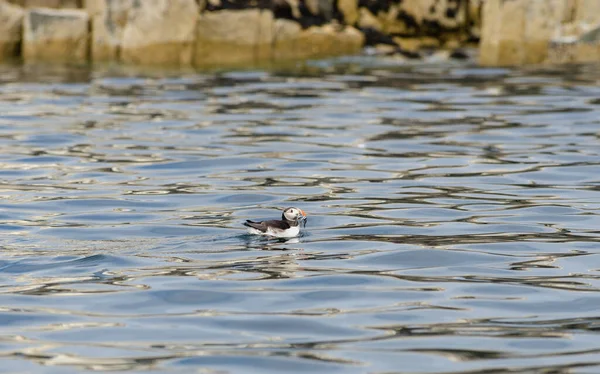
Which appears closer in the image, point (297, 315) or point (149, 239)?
point (297, 315)

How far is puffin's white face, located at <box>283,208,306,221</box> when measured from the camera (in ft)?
36.9

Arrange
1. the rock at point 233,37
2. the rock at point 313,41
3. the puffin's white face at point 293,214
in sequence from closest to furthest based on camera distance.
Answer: the puffin's white face at point 293,214
the rock at point 233,37
the rock at point 313,41

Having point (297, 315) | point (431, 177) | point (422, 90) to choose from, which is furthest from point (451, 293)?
point (422, 90)

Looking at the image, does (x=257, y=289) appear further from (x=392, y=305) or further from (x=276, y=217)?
(x=276, y=217)

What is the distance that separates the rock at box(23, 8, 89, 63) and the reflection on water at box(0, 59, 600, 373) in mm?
6665

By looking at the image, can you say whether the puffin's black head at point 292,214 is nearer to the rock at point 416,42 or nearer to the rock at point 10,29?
the rock at point 10,29

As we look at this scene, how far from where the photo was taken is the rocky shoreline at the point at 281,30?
95.3 feet

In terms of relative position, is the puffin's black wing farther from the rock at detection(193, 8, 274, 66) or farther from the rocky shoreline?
the rock at detection(193, 8, 274, 66)

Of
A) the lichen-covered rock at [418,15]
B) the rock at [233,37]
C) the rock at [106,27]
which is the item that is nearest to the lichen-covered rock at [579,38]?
the lichen-covered rock at [418,15]

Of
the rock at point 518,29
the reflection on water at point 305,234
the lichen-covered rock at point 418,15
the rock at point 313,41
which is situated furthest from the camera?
the lichen-covered rock at point 418,15

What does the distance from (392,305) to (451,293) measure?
2.06 ft

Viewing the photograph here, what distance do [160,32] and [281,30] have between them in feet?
9.95

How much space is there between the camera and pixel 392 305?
29.3 ft

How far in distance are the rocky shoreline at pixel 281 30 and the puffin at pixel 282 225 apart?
18.3 m
